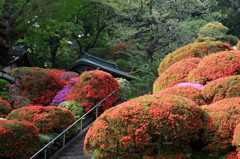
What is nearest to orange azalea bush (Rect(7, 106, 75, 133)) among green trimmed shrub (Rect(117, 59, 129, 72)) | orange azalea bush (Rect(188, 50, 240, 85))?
orange azalea bush (Rect(188, 50, 240, 85))

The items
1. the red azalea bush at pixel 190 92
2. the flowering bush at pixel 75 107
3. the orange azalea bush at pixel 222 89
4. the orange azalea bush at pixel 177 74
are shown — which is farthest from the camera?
the flowering bush at pixel 75 107

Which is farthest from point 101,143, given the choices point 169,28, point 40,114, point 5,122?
point 169,28

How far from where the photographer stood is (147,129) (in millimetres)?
9695

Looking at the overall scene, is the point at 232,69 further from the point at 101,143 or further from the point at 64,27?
the point at 64,27

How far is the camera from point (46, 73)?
2180 centimetres

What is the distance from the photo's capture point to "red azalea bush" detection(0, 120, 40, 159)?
40.2 ft

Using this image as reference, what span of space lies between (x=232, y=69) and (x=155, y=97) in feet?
13.5

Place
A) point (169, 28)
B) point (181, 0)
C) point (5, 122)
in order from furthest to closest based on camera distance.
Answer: point (181, 0) → point (169, 28) → point (5, 122)

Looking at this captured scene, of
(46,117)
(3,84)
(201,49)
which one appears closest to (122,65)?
(3,84)

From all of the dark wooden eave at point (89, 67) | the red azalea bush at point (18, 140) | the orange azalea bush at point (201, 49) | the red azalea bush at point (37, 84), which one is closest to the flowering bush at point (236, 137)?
the red azalea bush at point (18, 140)

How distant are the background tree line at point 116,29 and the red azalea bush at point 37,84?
226 cm

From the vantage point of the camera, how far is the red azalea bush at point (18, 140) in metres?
12.2

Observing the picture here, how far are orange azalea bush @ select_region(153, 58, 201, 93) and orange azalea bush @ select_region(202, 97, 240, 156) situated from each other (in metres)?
4.79

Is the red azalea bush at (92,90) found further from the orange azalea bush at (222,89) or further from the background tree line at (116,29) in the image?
the orange azalea bush at (222,89)
